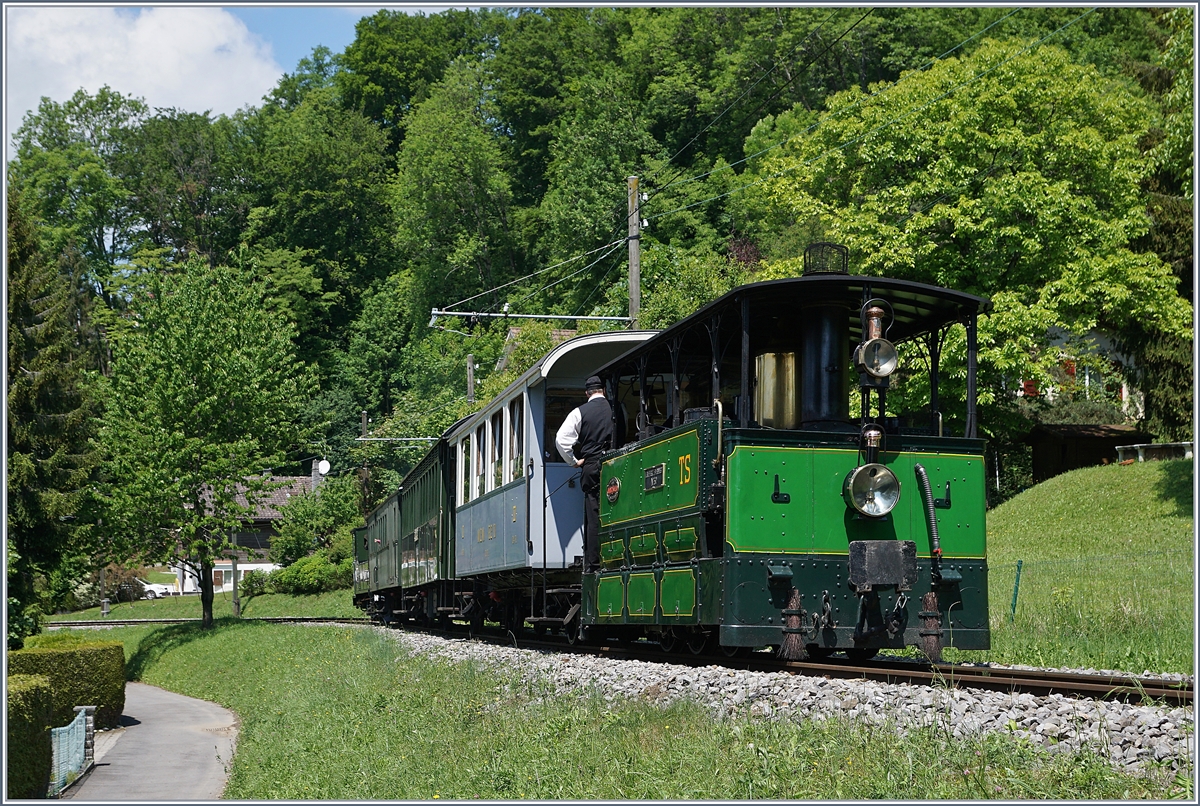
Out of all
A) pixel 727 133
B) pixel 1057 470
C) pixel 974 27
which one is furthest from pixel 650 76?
pixel 1057 470

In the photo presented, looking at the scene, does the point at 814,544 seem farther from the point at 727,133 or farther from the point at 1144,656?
the point at 727,133

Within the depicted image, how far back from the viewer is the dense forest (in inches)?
1230

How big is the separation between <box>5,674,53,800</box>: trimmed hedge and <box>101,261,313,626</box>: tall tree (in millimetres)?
19466

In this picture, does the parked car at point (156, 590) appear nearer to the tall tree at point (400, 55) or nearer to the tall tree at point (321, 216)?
the tall tree at point (321, 216)

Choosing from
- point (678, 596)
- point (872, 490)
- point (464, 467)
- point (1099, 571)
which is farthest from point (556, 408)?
point (1099, 571)

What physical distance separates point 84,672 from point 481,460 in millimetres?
9345

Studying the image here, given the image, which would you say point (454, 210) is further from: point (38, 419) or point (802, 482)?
point (802, 482)

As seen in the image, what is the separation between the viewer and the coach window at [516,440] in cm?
1530

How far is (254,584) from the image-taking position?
5431cm

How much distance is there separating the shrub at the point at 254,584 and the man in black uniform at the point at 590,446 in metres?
42.7

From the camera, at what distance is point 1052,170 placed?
32219mm

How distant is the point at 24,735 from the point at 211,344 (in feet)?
74.9

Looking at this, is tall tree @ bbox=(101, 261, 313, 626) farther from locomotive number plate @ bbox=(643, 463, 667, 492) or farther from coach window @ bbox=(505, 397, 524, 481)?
locomotive number plate @ bbox=(643, 463, 667, 492)

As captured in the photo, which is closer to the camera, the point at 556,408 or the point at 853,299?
the point at 853,299
